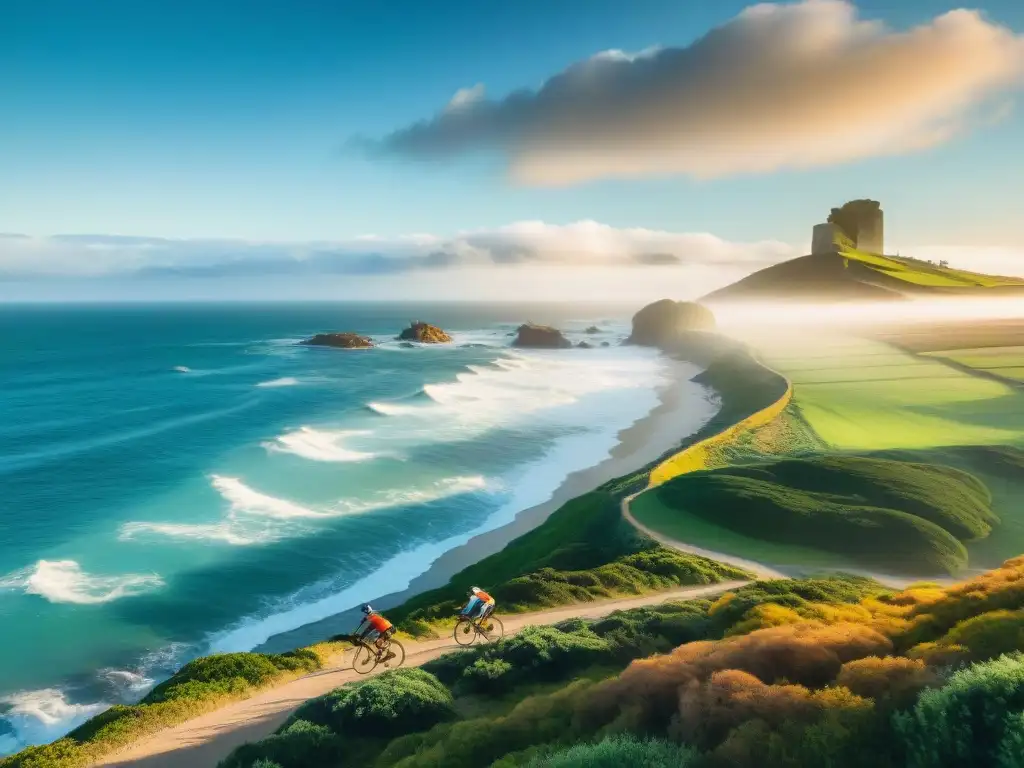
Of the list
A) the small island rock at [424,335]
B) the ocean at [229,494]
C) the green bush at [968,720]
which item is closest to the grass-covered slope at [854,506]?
the ocean at [229,494]

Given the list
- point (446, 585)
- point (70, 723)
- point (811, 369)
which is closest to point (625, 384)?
point (811, 369)

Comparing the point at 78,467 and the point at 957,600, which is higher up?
the point at 957,600

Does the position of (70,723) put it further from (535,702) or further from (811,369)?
(811,369)

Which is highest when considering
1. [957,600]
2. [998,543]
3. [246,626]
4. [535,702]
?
[957,600]

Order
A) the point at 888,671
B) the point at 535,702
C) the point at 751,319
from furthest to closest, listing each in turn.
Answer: the point at 751,319 → the point at 535,702 → the point at 888,671

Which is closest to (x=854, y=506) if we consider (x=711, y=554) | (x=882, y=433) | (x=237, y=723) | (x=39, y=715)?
(x=711, y=554)

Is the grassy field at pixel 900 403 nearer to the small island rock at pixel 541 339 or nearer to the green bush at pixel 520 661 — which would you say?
the green bush at pixel 520 661
